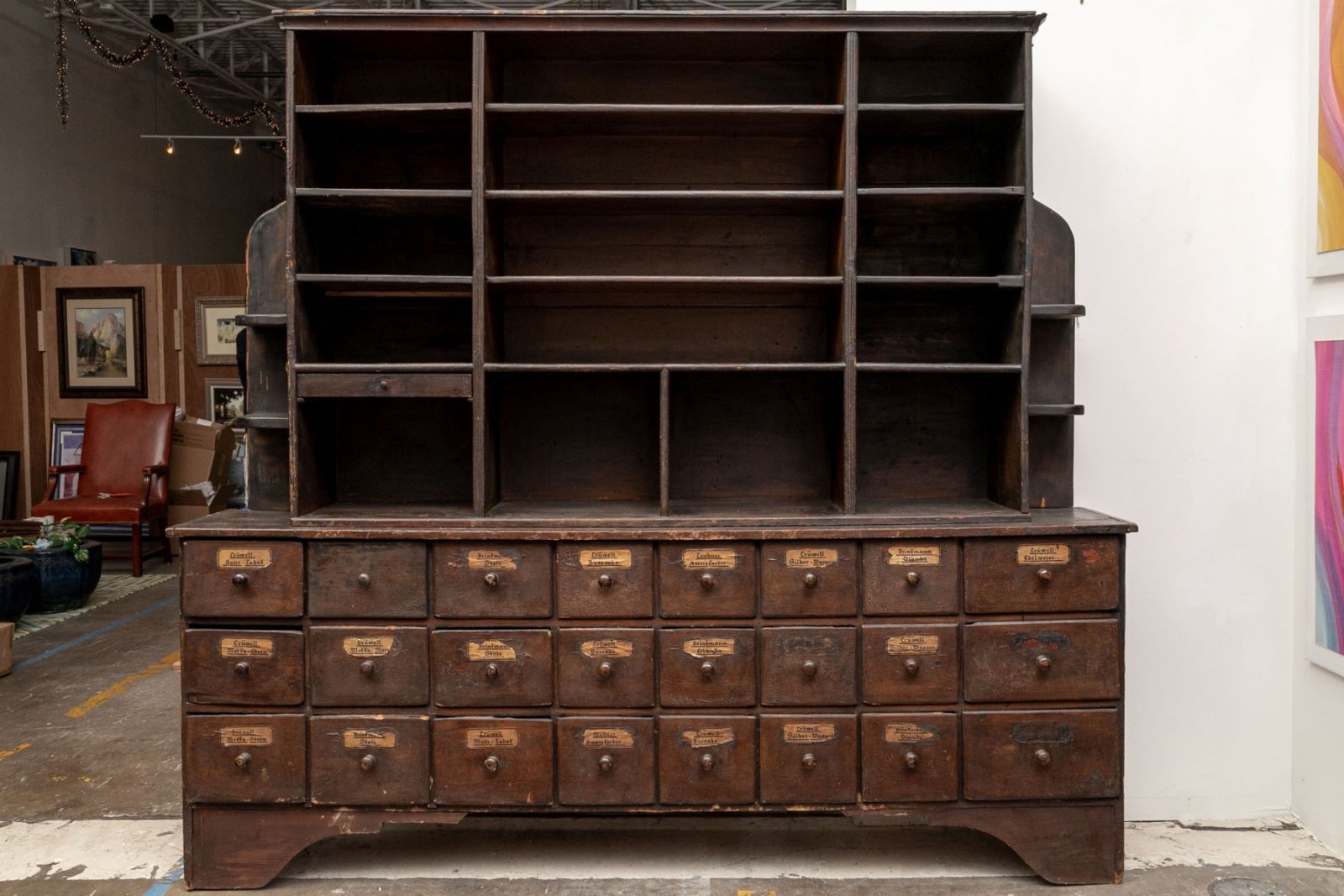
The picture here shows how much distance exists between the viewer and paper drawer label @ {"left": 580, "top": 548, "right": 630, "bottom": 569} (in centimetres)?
246

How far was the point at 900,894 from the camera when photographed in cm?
247

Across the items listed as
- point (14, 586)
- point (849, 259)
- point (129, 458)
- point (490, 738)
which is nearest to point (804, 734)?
point (490, 738)

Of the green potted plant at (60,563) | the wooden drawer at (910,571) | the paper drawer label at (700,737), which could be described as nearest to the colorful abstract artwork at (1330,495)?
the wooden drawer at (910,571)

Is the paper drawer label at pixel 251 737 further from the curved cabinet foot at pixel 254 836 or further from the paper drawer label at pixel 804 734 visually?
the paper drawer label at pixel 804 734

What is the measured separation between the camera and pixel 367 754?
2.46 metres

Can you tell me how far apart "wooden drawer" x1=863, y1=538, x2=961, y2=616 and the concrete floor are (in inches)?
32.5

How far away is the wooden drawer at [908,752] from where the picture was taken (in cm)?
247

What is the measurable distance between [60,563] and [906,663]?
533 centimetres

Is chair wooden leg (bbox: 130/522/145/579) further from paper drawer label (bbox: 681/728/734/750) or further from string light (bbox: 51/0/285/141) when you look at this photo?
paper drawer label (bbox: 681/728/734/750)

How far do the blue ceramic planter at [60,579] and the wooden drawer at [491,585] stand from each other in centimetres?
420

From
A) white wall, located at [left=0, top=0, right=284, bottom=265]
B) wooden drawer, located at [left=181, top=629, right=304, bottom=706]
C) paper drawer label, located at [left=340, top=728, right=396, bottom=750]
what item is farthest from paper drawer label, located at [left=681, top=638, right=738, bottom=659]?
white wall, located at [left=0, top=0, right=284, bottom=265]

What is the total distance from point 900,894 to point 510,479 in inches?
69.1

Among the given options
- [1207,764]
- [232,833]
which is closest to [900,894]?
[1207,764]

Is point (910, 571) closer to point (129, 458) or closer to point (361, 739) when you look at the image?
point (361, 739)
